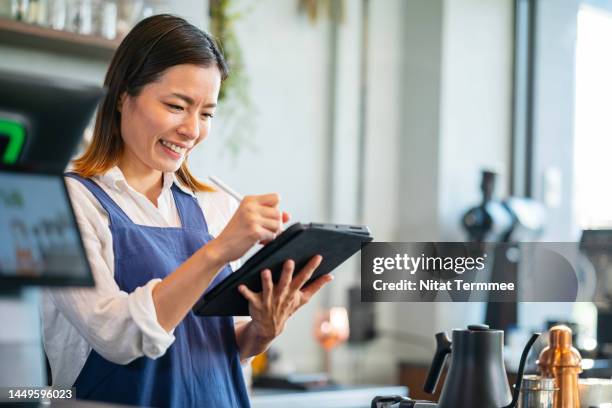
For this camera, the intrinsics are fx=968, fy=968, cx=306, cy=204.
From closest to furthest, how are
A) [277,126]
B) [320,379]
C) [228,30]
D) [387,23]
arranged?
[320,379] < [228,30] < [277,126] < [387,23]

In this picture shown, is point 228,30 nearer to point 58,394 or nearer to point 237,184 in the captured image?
point 237,184

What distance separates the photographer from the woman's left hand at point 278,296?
1.62m

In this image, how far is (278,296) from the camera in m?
1.66

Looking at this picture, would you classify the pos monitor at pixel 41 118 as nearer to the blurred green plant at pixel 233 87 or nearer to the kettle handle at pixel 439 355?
the kettle handle at pixel 439 355

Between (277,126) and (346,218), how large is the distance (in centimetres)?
59

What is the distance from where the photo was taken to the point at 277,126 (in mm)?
4508

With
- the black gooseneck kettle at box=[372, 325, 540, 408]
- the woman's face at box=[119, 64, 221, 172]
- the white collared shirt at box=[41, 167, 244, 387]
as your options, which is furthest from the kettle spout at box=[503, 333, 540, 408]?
the woman's face at box=[119, 64, 221, 172]

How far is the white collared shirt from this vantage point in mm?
1505

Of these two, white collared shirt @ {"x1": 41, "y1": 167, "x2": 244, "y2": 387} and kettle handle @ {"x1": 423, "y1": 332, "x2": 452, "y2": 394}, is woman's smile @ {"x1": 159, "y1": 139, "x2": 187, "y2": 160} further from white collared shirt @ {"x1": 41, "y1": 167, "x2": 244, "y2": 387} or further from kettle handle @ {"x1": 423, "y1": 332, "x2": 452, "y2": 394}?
kettle handle @ {"x1": 423, "y1": 332, "x2": 452, "y2": 394}

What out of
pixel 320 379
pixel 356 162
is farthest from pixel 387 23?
pixel 320 379

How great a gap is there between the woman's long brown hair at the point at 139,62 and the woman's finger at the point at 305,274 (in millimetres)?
417

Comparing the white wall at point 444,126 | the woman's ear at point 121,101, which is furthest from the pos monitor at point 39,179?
the white wall at point 444,126

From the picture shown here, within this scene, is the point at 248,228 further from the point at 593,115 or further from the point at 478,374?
the point at 593,115

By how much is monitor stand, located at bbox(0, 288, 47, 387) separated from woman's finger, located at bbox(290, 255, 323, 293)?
0.61 meters
